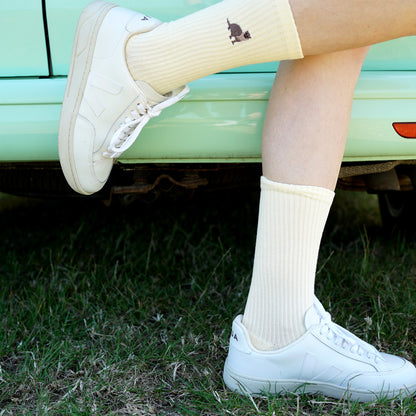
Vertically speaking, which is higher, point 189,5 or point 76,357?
point 189,5

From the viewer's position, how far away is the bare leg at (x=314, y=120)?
1020 mm

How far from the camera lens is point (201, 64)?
1023 mm

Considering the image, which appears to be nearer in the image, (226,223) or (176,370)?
(176,370)

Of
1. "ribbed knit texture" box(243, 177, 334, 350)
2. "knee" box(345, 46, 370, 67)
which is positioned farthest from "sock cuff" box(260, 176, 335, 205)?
"knee" box(345, 46, 370, 67)

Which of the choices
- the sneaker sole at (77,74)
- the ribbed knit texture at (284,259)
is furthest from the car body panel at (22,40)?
the ribbed knit texture at (284,259)

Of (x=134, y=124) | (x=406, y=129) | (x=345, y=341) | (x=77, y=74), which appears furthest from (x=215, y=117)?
(x=345, y=341)

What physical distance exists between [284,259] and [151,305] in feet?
1.69

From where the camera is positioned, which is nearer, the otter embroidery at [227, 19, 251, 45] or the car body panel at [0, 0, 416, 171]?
the otter embroidery at [227, 19, 251, 45]

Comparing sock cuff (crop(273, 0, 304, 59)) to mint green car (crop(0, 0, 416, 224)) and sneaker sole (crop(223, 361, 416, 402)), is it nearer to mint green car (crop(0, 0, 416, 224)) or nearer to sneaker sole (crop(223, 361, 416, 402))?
mint green car (crop(0, 0, 416, 224))

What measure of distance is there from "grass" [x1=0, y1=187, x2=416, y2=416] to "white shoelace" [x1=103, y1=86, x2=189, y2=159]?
43cm

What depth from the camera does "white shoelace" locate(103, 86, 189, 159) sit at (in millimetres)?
1069

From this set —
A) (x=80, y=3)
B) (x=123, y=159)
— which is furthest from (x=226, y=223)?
(x=80, y=3)

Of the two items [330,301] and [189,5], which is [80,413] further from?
[189,5]

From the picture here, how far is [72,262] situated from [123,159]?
2.15ft
